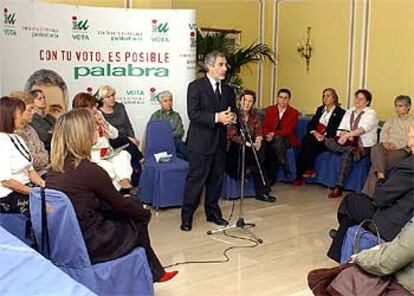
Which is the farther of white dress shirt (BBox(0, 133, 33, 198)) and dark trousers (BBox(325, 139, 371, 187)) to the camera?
dark trousers (BBox(325, 139, 371, 187))

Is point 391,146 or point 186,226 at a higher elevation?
point 391,146

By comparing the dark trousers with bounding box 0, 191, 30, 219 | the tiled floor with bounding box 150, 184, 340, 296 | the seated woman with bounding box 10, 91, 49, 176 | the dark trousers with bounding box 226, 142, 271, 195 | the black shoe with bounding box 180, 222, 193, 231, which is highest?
the seated woman with bounding box 10, 91, 49, 176

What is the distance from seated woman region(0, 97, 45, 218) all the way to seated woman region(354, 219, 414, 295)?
1969mm

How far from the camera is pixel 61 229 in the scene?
274 cm

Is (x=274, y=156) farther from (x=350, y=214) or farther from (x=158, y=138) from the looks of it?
(x=350, y=214)

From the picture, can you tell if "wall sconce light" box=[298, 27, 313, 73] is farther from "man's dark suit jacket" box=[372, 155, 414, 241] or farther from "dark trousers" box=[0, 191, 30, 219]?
"dark trousers" box=[0, 191, 30, 219]

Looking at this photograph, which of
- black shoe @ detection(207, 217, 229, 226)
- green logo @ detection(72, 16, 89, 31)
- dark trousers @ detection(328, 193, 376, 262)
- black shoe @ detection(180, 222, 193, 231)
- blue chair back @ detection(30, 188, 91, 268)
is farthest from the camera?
green logo @ detection(72, 16, 89, 31)

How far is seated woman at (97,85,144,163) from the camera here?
5.60 meters

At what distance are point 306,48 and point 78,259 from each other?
18.7 ft

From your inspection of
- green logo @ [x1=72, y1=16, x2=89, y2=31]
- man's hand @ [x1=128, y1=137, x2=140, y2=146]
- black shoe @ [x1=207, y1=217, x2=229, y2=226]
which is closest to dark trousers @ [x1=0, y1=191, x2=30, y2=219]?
black shoe @ [x1=207, y1=217, x2=229, y2=226]

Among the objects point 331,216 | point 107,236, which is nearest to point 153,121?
point 331,216

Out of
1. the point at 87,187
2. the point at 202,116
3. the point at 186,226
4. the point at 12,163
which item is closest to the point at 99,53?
the point at 202,116

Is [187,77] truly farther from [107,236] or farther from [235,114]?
[107,236]

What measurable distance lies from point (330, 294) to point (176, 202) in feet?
9.76
